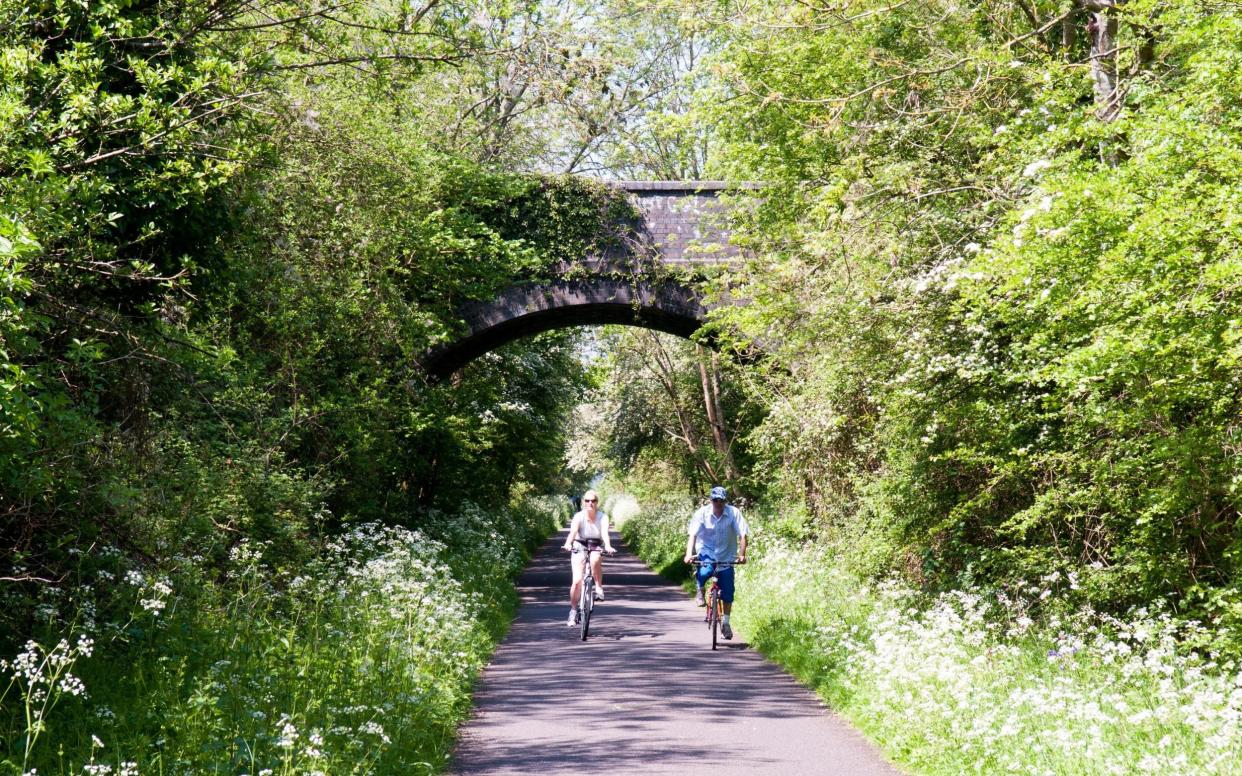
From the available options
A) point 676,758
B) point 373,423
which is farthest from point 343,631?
point 373,423

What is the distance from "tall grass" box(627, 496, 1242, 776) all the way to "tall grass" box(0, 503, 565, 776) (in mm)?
2875

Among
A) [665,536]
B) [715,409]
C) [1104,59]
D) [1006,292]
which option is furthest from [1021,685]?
[665,536]

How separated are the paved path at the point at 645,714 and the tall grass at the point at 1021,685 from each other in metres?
0.29

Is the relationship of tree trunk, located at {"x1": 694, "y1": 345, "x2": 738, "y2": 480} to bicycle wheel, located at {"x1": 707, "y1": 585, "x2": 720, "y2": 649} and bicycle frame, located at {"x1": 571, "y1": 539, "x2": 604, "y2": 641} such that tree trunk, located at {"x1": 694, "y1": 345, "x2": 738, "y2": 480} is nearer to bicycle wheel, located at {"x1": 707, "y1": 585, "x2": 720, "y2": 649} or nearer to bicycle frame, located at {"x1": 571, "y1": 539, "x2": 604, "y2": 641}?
bicycle frame, located at {"x1": 571, "y1": 539, "x2": 604, "y2": 641}

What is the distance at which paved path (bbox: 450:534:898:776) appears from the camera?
6.87 metres

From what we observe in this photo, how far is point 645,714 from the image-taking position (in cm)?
847

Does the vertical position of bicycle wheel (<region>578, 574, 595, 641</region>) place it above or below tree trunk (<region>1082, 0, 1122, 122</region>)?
below

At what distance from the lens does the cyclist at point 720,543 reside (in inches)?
492

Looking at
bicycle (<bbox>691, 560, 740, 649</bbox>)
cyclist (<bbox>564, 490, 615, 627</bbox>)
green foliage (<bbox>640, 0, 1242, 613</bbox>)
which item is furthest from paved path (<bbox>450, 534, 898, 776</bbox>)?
green foliage (<bbox>640, 0, 1242, 613</bbox>)

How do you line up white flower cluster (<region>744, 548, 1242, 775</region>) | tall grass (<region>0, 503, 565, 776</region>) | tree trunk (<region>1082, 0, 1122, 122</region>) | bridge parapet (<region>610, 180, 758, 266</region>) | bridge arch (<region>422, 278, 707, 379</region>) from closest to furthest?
tall grass (<region>0, 503, 565, 776</region>), white flower cluster (<region>744, 548, 1242, 775</region>), tree trunk (<region>1082, 0, 1122, 122</region>), bridge parapet (<region>610, 180, 758, 266</region>), bridge arch (<region>422, 278, 707, 379</region>)

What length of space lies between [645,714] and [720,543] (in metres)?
4.26

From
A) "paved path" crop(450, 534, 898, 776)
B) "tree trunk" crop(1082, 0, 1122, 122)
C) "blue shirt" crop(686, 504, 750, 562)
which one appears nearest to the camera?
"paved path" crop(450, 534, 898, 776)

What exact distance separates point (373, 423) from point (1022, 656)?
30.4 ft

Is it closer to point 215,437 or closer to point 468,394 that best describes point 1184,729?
point 215,437
